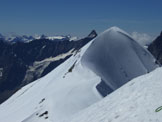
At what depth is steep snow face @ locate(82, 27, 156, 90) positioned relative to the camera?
54.2 meters

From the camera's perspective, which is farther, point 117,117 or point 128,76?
point 128,76

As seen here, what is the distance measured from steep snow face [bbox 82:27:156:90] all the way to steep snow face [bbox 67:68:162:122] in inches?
1183

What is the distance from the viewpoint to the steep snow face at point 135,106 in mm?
13914

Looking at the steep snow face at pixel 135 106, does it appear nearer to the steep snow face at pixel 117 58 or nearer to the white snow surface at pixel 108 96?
the white snow surface at pixel 108 96

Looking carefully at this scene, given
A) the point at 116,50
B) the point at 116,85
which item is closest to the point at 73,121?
the point at 116,85

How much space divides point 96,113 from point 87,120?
0.81 metres

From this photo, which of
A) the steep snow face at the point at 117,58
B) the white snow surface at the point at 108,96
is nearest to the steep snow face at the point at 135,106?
the white snow surface at the point at 108,96

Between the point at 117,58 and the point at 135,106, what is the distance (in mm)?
46277

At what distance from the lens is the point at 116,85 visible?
49.2 m

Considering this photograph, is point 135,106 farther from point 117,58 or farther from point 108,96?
point 117,58

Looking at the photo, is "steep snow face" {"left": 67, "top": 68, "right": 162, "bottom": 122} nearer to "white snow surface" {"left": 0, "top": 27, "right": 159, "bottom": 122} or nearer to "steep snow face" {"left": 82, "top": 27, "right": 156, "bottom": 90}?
"white snow surface" {"left": 0, "top": 27, "right": 159, "bottom": 122}

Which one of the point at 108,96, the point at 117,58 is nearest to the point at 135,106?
the point at 108,96

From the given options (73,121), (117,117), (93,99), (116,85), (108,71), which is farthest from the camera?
(108,71)

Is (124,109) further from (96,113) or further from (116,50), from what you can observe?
(116,50)
